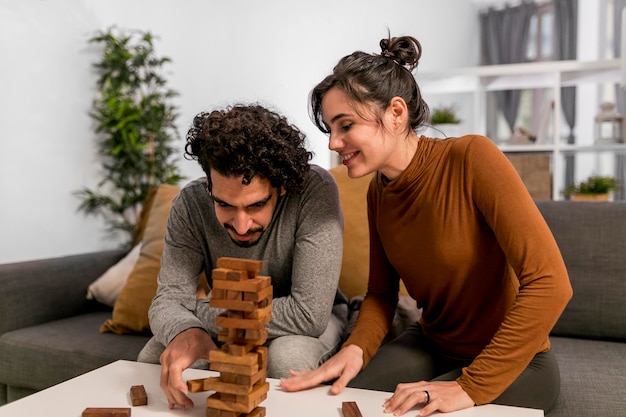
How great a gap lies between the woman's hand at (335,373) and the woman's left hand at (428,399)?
0.13 meters

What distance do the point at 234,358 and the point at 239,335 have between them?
3cm

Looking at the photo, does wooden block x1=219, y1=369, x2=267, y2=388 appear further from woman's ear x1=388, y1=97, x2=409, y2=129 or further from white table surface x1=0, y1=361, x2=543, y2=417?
woman's ear x1=388, y1=97, x2=409, y2=129

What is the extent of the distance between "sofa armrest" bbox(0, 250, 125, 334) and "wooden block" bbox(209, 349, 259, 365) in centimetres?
144

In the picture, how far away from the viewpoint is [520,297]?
114 cm

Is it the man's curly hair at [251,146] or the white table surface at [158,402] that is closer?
the white table surface at [158,402]

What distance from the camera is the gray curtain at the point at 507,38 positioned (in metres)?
6.52

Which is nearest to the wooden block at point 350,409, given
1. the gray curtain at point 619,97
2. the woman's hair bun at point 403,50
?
the woman's hair bun at point 403,50

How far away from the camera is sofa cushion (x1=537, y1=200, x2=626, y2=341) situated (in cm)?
182

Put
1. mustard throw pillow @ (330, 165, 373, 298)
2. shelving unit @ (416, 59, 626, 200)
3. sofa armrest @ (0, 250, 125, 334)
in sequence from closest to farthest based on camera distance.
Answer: mustard throw pillow @ (330, 165, 373, 298) → sofa armrest @ (0, 250, 125, 334) → shelving unit @ (416, 59, 626, 200)

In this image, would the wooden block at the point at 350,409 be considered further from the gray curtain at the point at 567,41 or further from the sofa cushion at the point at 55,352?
the gray curtain at the point at 567,41

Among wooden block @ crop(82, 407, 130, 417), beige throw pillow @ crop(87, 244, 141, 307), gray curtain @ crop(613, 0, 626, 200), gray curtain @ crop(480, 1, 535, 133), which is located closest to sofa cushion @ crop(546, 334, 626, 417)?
wooden block @ crop(82, 407, 130, 417)

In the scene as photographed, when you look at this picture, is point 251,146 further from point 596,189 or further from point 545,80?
point 545,80

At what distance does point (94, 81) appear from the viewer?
3012 mm

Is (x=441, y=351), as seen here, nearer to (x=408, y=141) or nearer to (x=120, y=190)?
(x=408, y=141)
